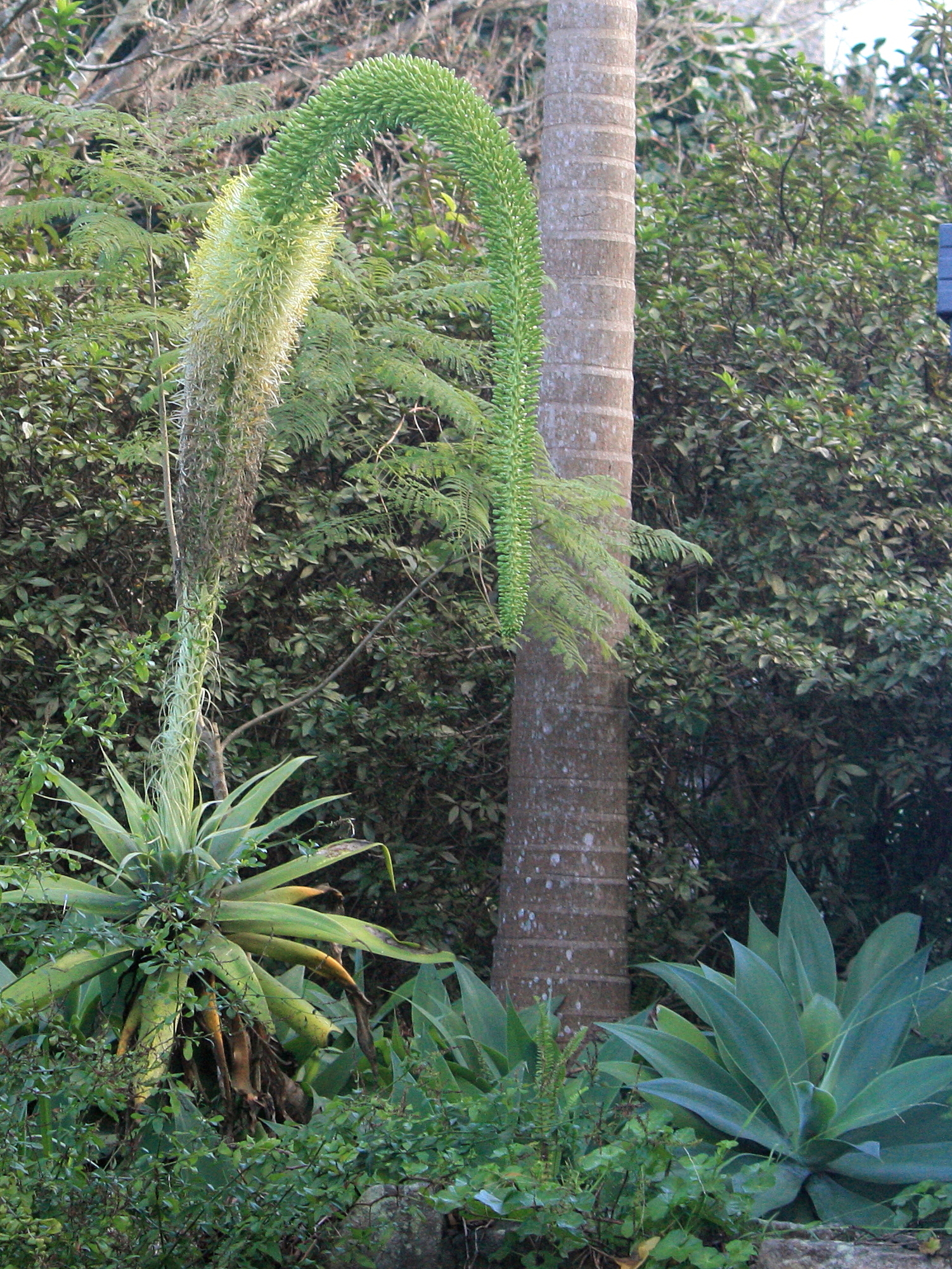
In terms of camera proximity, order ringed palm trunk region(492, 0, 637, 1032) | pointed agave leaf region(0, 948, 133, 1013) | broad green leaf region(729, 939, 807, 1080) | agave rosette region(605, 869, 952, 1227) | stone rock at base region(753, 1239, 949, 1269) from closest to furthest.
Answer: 1. stone rock at base region(753, 1239, 949, 1269)
2. agave rosette region(605, 869, 952, 1227)
3. pointed agave leaf region(0, 948, 133, 1013)
4. broad green leaf region(729, 939, 807, 1080)
5. ringed palm trunk region(492, 0, 637, 1032)

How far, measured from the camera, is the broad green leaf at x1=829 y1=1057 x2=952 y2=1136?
123 inches

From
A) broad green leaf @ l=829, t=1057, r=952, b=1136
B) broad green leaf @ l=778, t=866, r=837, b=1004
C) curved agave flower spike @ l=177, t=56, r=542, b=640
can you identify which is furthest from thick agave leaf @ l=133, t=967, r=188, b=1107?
broad green leaf @ l=778, t=866, r=837, b=1004

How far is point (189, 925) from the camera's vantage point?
3.05 metres

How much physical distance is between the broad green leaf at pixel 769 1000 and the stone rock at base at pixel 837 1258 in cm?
75

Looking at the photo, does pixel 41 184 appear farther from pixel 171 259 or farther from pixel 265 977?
pixel 265 977

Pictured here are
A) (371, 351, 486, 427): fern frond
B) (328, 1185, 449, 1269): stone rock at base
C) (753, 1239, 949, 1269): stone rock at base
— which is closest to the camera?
(753, 1239, 949, 1269): stone rock at base

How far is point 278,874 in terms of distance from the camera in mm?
3646

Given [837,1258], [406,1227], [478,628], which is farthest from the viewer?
[478,628]

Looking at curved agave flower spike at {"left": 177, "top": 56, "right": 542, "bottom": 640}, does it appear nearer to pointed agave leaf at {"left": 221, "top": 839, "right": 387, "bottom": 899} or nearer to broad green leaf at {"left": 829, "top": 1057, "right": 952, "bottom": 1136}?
pointed agave leaf at {"left": 221, "top": 839, "right": 387, "bottom": 899}

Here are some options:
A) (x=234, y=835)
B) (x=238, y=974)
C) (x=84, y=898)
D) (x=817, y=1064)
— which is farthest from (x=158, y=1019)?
(x=817, y=1064)

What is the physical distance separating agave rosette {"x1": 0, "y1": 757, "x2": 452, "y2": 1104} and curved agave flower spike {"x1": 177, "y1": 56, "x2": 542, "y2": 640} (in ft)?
2.46

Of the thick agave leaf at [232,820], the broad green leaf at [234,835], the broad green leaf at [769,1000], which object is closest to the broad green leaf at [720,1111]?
the broad green leaf at [769,1000]

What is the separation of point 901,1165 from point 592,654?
6.54 ft

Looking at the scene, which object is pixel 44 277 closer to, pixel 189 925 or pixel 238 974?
pixel 189 925
